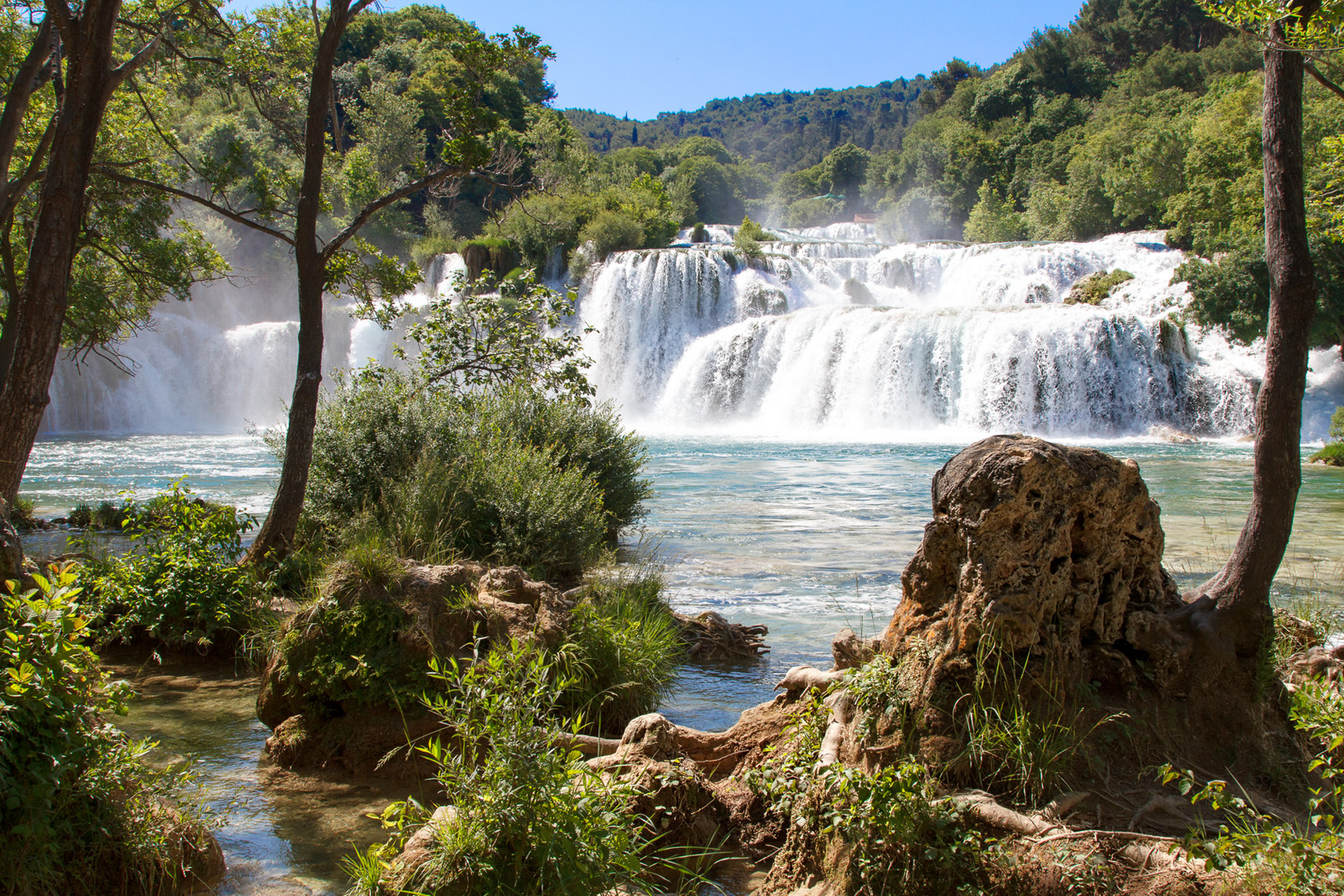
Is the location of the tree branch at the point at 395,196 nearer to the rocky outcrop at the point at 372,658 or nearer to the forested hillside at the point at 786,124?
the rocky outcrop at the point at 372,658

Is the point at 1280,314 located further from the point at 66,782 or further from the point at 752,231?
the point at 752,231

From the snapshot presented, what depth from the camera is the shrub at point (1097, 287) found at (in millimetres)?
30391

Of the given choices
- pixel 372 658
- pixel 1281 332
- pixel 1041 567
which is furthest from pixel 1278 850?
→ pixel 372 658

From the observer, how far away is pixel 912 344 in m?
26.9

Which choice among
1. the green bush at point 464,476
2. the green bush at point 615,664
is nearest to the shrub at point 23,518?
the green bush at point 464,476

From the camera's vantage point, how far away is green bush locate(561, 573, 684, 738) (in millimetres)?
4926

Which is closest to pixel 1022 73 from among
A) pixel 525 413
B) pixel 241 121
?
pixel 241 121

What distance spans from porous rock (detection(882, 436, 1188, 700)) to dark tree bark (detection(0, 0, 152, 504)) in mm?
5937

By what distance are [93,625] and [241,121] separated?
53977 millimetres

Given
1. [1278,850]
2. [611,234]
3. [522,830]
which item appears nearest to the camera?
[1278,850]

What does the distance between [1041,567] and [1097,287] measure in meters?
30.8

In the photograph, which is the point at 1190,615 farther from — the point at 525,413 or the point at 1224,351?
the point at 1224,351

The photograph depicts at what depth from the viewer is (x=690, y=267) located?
33.0 meters

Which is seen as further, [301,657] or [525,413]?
[525,413]
